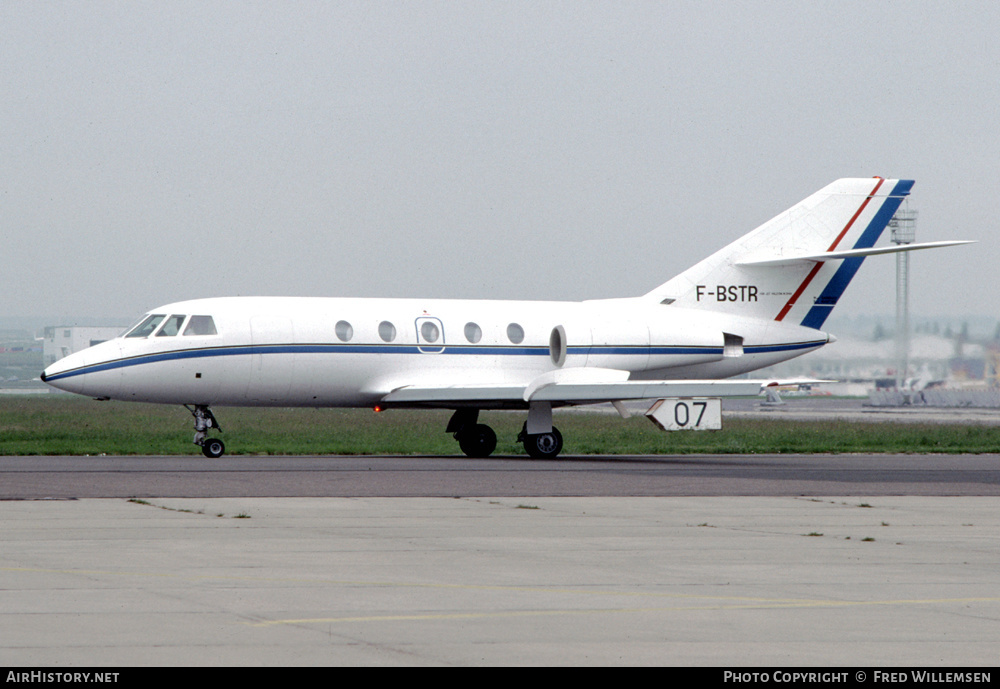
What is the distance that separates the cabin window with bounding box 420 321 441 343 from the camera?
97.9 ft

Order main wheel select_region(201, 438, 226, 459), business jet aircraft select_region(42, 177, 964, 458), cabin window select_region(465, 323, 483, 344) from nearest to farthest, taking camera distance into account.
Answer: main wheel select_region(201, 438, 226, 459) → business jet aircraft select_region(42, 177, 964, 458) → cabin window select_region(465, 323, 483, 344)

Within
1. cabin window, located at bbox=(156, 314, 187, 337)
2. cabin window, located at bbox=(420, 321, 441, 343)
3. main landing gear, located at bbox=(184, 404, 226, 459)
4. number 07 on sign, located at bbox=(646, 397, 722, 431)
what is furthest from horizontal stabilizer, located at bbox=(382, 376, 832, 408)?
cabin window, located at bbox=(156, 314, 187, 337)

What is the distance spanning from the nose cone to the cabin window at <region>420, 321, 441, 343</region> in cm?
641

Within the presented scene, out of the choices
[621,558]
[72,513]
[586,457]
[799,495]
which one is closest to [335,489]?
[72,513]

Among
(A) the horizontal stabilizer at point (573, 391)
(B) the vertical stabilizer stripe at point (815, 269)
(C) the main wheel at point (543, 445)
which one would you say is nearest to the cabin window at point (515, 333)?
(A) the horizontal stabilizer at point (573, 391)

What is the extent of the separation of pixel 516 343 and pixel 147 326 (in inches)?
320

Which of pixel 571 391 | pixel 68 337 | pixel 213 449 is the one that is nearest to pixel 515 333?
pixel 571 391

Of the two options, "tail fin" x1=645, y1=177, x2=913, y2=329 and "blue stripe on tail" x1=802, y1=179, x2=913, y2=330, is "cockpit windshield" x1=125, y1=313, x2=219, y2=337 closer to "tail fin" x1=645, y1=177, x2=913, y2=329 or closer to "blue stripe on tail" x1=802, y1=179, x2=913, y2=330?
"tail fin" x1=645, y1=177, x2=913, y2=329

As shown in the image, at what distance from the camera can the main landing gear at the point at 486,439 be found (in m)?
29.6

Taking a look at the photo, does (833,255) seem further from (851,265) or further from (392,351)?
(392,351)

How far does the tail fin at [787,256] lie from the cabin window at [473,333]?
188 inches

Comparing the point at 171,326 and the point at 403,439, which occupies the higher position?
the point at 171,326

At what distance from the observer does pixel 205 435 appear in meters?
27.4

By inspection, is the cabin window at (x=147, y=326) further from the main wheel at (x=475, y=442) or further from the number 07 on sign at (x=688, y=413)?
the number 07 on sign at (x=688, y=413)
